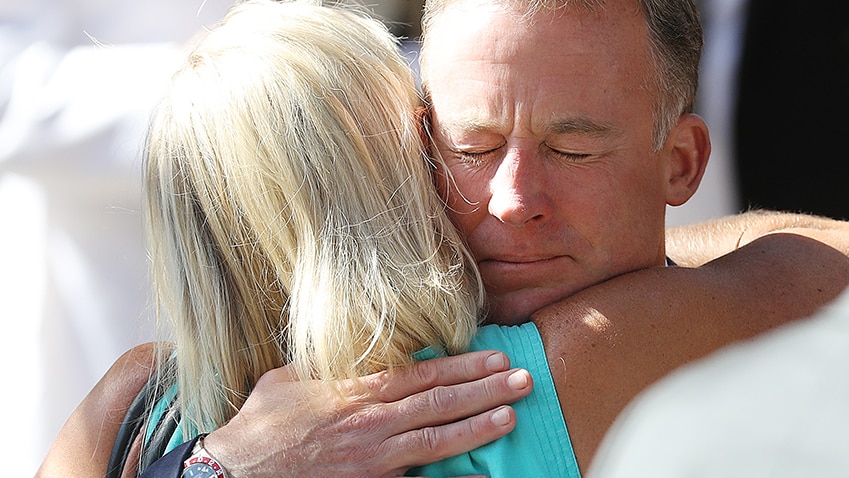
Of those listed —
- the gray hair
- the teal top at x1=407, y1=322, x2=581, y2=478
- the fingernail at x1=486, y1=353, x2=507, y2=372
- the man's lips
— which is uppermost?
the gray hair

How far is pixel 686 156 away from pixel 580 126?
12.3 inches

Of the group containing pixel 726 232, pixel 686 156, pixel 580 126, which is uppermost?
pixel 580 126

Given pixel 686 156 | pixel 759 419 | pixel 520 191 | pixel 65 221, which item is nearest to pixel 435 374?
pixel 520 191

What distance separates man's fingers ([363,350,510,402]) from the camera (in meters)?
1.51

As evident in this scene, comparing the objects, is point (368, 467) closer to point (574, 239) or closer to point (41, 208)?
point (574, 239)

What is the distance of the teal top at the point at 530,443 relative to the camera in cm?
146

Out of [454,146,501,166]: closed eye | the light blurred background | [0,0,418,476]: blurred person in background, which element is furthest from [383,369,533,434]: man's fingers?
[0,0,418,476]: blurred person in background

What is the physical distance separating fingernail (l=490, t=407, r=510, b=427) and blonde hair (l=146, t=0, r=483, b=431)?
14 centimetres

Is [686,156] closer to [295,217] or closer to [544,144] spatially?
[544,144]

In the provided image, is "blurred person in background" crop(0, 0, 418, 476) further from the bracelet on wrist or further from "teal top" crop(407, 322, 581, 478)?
"teal top" crop(407, 322, 581, 478)

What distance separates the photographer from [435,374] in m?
1.53

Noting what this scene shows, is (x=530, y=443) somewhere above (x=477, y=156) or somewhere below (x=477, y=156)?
below

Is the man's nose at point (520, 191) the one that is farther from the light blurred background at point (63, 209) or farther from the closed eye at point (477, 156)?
the light blurred background at point (63, 209)

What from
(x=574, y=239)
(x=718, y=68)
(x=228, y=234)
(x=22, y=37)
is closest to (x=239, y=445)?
(x=228, y=234)
